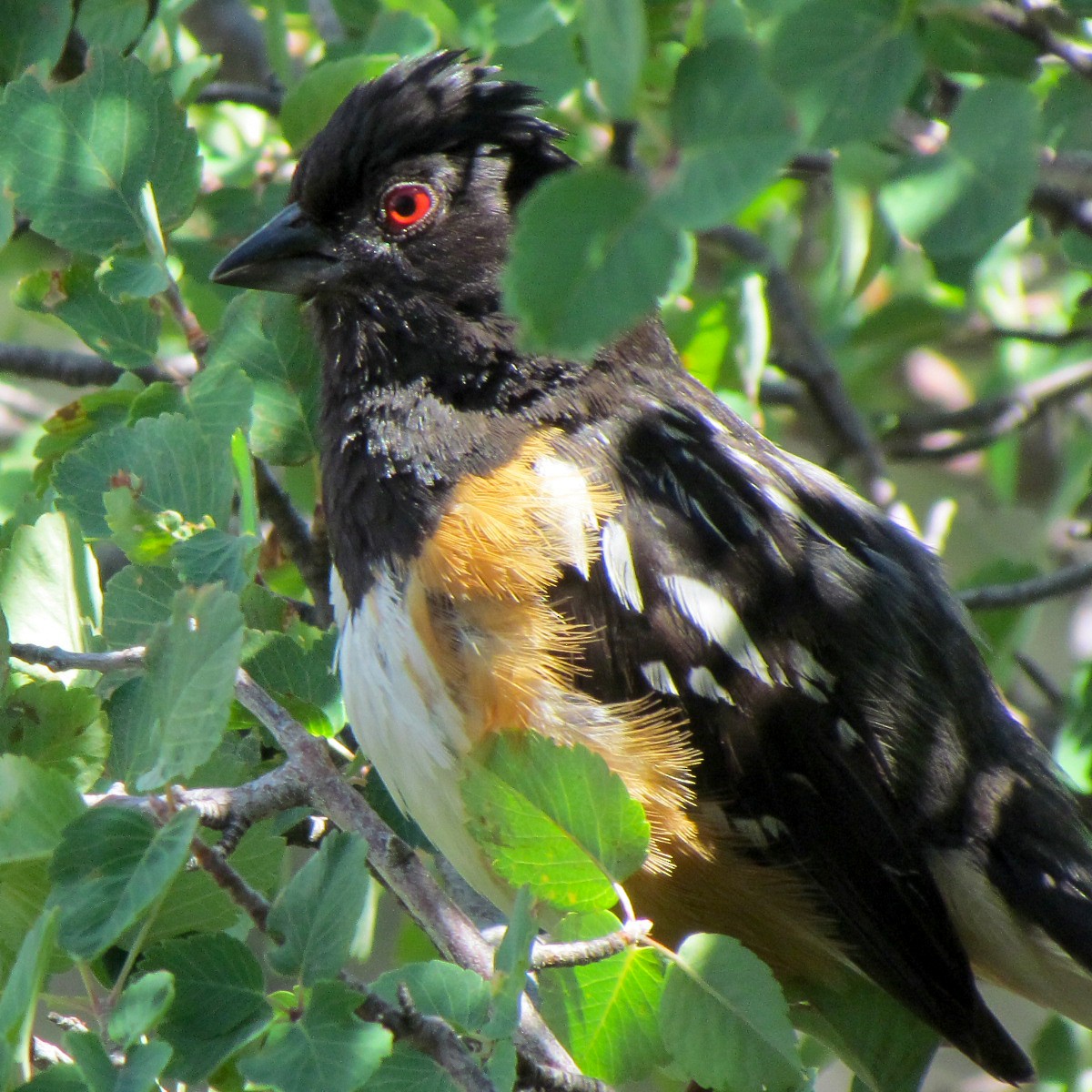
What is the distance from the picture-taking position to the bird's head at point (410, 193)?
279 cm

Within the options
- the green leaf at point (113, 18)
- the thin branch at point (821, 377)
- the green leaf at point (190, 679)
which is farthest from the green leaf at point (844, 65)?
the thin branch at point (821, 377)

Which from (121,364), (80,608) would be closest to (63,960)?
(80,608)

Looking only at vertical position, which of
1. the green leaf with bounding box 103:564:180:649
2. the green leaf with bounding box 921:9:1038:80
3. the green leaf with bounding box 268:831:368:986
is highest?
the green leaf with bounding box 921:9:1038:80

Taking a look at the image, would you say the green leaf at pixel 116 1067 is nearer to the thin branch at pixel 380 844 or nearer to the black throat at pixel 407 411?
the thin branch at pixel 380 844

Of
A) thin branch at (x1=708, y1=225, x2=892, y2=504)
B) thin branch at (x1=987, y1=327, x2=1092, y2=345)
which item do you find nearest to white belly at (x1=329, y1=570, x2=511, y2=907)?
thin branch at (x1=708, y1=225, x2=892, y2=504)

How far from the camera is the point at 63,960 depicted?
5.61 ft

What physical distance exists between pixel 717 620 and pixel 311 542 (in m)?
0.96

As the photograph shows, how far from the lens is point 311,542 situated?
300 centimetres

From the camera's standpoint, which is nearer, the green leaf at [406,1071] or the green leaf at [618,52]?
the green leaf at [618,52]

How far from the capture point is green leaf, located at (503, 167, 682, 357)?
3.71 ft

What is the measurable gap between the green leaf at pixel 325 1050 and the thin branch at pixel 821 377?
285 cm

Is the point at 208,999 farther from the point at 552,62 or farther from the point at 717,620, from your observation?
the point at 552,62

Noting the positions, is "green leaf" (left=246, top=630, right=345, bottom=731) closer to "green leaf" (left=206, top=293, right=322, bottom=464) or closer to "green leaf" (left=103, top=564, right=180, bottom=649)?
"green leaf" (left=103, top=564, right=180, bottom=649)

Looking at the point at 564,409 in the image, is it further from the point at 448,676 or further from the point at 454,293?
the point at 448,676
